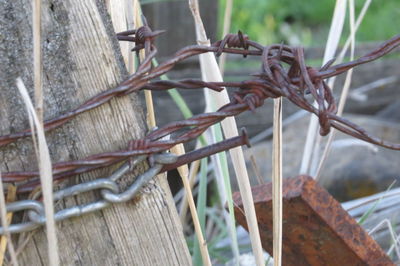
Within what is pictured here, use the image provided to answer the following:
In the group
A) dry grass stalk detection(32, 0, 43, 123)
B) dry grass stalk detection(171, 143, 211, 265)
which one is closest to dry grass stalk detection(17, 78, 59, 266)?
dry grass stalk detection(32, 0, 43, 123)

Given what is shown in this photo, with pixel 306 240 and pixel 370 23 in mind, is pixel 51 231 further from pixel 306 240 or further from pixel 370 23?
pixel 370 23

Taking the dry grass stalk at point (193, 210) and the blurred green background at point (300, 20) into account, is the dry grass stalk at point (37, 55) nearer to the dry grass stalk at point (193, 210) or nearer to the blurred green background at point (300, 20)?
the dry grass stalk at point (193, 210)

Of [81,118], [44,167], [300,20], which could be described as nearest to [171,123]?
[81,118]

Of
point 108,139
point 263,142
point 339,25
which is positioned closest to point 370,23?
point 263,142

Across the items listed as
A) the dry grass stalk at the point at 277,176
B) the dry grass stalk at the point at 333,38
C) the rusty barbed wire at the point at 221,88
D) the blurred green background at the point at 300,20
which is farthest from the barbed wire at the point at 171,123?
the blurred green background at the point at 300,20

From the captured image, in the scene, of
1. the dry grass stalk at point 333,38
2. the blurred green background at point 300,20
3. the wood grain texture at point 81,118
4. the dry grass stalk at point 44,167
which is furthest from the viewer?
the blurred green background at point 300,20

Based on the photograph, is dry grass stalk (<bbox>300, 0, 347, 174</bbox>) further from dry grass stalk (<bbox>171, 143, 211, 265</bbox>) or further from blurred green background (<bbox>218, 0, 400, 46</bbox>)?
blurred green background (<bbox>218, 0, 400, 46</bbox>)
